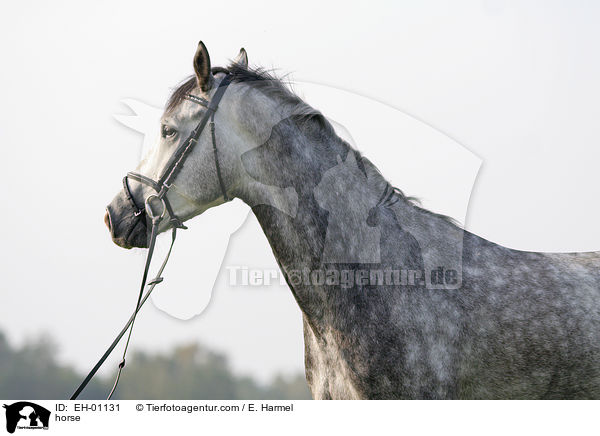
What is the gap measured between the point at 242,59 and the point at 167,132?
2.74 feet

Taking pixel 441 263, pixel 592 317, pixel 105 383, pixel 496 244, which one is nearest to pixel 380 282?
pixel 441 263

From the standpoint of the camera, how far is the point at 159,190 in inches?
150

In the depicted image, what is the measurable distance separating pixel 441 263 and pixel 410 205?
48cm

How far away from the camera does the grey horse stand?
3646 millimetres

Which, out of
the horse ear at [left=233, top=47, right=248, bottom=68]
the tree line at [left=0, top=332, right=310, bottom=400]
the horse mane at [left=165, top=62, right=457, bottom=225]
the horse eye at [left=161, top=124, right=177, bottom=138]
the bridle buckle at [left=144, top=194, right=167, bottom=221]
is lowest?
A: the tree line at [left=0, top=332, right=310, bottom=400]

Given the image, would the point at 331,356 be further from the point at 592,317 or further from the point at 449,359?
the point at 592,317

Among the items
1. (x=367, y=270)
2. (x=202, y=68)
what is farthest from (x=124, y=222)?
(x=367, y=270)

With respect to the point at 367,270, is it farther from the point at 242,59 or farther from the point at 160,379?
the point at 160,379

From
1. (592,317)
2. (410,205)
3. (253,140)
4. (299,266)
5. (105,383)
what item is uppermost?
(253,140)

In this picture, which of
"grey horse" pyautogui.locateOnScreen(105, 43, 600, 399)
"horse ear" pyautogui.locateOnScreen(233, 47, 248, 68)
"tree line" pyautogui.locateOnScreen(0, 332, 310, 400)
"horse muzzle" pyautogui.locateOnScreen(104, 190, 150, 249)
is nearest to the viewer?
"grey horse" pyautogui.locateOnScreen(105, 43, 600, 399)

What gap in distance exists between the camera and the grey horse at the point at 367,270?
3.65 m

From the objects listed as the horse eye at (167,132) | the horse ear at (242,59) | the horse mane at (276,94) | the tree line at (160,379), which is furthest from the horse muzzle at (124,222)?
the tree line at (160,379)
